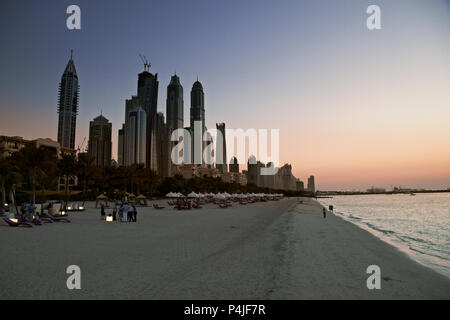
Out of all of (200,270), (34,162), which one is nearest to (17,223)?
(200,270)

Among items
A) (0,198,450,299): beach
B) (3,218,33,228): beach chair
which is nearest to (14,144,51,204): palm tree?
(3,218,33,228): beach chair

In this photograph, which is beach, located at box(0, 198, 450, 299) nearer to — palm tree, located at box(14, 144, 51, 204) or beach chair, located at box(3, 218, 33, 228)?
beach chair, located at box(3, 218, 33, 228)

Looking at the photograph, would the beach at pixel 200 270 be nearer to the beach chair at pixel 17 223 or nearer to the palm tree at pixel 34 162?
the beach chair at pixel 17 223

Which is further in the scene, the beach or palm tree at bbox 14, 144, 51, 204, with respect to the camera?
palm tree at bbox 14, 144, 51, 204

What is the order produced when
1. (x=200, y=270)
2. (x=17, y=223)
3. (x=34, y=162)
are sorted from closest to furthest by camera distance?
(x=200, y=270) < (x=17, y=223) < (x=34, y=162)

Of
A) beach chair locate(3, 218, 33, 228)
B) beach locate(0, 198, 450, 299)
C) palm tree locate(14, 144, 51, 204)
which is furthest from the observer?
palm tree locate(14, 144, 51, 204)

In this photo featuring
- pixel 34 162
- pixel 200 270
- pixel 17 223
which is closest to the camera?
pixel 200 270

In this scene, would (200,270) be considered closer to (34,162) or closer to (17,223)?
(17,223)

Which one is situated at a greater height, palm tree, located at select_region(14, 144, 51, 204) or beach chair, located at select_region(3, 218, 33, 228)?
palm tree, located at select_region(14, 144, 51, 204)

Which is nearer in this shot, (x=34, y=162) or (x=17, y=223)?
(x=17, y=223)

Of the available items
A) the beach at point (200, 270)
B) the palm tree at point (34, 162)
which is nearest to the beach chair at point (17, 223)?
the beach at point (200, 270)
